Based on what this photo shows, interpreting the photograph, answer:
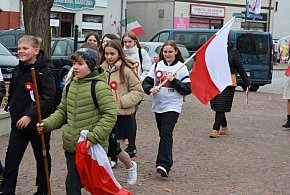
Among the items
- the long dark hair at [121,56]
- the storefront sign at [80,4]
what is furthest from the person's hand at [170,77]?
the storefront sign at [80,4]

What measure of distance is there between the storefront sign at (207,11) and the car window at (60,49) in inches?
938

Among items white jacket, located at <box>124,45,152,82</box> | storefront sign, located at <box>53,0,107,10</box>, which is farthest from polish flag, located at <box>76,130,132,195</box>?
storefront sign, located at <box>53,0,107,10</box>

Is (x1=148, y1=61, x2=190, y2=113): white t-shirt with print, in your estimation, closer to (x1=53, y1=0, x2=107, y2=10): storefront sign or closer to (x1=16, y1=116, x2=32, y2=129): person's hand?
(x1=16, y1=116, x2=32, y2=129): person's hand

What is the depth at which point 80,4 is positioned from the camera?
1375 inches

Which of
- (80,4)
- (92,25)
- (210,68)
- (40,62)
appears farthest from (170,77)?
(92,25)

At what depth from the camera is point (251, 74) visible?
808 inches

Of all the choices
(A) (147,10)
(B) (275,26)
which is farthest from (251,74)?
(B) (275,26)

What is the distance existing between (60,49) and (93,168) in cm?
1241

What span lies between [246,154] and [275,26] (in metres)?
43.5

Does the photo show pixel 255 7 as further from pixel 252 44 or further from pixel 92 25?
pixel 252 44

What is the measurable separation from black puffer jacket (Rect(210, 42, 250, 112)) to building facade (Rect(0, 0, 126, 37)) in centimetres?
2392

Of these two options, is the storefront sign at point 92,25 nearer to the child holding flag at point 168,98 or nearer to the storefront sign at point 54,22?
the storefront sign at point 54,22

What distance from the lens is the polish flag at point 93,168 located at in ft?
17.1

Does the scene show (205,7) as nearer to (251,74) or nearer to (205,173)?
(251,74)
